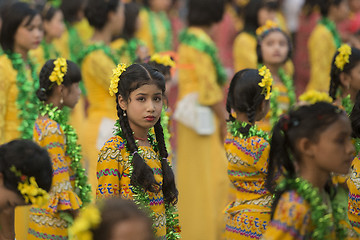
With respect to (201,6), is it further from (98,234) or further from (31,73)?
(98,234)

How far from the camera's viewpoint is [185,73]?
7340mm

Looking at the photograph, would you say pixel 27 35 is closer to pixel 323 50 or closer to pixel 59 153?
pixel 59 153

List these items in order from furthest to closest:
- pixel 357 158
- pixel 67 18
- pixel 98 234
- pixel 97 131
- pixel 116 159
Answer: pixel 67 18 < pixel 97 131 < pixel 357 158 < pixel 116 159 < pixel 98 234

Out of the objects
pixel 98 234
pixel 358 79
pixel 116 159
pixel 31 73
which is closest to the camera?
pixel 98 234

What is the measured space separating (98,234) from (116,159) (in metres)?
1.29

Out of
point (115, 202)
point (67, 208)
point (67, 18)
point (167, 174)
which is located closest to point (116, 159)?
point (167, 174)

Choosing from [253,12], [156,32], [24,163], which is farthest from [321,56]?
[24,163]

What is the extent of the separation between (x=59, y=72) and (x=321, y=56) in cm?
393

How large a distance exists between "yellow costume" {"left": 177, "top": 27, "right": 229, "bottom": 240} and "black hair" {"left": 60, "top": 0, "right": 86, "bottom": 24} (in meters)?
2.41

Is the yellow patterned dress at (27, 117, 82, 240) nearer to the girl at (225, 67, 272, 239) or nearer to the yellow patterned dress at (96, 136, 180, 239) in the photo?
the yellow patterned dress at (96, 136, 180, 239)

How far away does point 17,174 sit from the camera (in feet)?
11.6

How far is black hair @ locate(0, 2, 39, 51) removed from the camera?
19.4 ft

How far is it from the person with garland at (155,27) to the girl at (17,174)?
611cm

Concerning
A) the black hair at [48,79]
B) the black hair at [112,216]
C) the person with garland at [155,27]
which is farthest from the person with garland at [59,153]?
the person with garland at [155,27]
